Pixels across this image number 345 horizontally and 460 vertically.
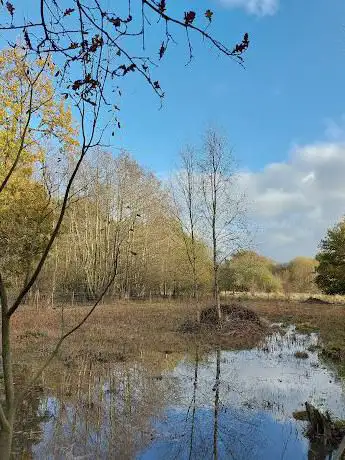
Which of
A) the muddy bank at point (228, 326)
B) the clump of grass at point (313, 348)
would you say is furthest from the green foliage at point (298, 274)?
the clump of grass at point (313, 348)

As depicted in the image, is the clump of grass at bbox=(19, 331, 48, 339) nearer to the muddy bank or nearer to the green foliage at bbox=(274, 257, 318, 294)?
the muddy bank

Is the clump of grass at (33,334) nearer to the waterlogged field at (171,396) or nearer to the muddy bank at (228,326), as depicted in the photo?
the waterlogged field at (171,396)

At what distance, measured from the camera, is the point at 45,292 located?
114 feet

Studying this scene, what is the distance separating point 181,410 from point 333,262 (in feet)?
121

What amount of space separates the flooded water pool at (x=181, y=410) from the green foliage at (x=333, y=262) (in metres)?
30.2

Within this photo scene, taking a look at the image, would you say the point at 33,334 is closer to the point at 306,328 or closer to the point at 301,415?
the point at 301,415

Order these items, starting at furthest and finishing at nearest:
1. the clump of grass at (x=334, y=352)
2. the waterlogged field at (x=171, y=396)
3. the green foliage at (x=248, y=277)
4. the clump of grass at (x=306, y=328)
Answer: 1. the green foliage at (x=248, y=277)
2. the clump of grass at (x=306, y=328)
3. the clump of grass at (x=334, y=352)
4. the waterlogged field at (x=171, y=396)

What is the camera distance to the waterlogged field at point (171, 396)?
6773 mm

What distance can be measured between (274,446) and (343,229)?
38.3 m

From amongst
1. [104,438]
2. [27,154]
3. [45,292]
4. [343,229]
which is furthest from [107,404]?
[343,229]

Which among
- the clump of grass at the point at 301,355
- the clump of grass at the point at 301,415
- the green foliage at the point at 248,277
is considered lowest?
the clump of grass at the point at 301,415

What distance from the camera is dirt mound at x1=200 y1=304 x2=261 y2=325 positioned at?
21828 millimetres

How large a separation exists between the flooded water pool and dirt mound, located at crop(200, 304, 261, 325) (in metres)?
7.96

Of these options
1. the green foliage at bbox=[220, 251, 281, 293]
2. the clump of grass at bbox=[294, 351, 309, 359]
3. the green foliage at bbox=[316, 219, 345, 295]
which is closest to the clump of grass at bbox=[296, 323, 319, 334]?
the clump of grass at bbox=[294, 351, 309, 359]
